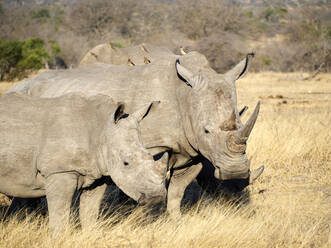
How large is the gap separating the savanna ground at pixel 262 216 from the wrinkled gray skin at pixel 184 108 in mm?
516

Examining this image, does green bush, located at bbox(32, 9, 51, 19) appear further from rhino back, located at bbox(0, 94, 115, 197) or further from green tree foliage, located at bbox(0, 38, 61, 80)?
rhino back, located at bbox(0, 94, 115, 197)

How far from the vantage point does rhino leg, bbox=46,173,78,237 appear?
3.92 meters

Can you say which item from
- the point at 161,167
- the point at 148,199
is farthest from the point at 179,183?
the point at 148,199

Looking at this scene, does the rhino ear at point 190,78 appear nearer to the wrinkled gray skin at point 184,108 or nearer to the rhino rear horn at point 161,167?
the wrinkled gray skin at point 184,108

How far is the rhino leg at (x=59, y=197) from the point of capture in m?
3.92

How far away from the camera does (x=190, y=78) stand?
182 inches

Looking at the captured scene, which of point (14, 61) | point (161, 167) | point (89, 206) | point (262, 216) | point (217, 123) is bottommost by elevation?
point (14, 61)

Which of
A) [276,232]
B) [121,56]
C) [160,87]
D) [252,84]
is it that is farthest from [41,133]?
[252,84]

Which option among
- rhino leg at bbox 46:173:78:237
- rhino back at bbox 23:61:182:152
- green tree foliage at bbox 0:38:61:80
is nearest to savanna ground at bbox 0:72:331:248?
rhino leg at bbox 46:173:78:237

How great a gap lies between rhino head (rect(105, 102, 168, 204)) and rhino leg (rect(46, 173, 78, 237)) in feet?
1.20

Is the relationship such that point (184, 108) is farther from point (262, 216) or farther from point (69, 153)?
point (262, 216)

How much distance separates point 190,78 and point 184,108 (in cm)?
31

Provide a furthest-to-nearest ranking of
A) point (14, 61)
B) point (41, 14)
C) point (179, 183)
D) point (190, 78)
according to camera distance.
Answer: point (41, 14) → point (14, 61) → point (179, 183) → point (190, 78)

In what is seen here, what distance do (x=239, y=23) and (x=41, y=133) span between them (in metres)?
41.7
